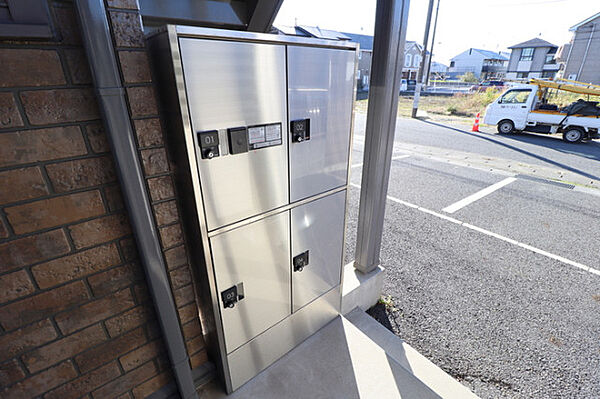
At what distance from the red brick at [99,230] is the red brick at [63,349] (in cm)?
38

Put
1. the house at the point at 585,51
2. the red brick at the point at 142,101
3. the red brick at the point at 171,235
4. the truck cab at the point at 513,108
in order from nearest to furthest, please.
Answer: the red brick at the point at 142,101, the red brick at the point at 171,235, the truck cab at the point at 513,108, the house at the point at 585,51

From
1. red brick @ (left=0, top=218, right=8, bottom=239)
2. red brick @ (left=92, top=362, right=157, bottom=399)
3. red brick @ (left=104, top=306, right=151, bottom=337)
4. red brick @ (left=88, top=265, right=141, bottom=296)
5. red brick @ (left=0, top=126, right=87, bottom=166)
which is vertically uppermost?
red brick @ (left=0, top=126, right=87, bottom=166)

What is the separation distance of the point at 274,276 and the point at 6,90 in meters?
1.27

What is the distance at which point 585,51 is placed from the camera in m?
17.8

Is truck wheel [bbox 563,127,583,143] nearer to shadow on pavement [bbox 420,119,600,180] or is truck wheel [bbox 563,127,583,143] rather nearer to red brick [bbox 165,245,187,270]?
shadow on pavement [bbox 420,119,600,180]

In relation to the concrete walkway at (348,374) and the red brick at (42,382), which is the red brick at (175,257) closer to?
the red brick at (42,382)

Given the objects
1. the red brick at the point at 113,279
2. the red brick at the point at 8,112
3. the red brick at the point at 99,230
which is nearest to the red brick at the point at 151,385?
the red brick at the point at 113,279

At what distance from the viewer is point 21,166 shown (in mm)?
901

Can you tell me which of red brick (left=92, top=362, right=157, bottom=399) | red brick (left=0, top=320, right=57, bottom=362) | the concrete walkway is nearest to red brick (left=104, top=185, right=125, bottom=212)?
red brick (left=0, top=320, right=57, bottom=362)

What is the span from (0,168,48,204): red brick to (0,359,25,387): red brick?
0.61 m

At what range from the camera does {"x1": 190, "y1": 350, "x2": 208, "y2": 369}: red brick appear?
5.27 ft

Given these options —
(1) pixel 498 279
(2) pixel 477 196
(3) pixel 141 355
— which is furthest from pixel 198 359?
(2) pixel 477 196

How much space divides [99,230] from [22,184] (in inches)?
10.7

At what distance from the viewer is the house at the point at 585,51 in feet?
56.9
